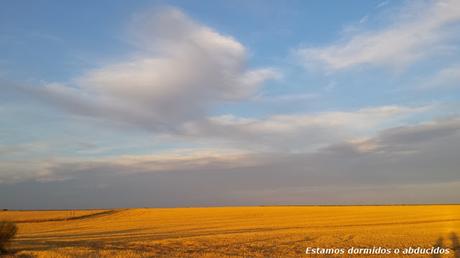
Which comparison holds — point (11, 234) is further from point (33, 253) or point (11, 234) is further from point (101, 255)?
point (101, 255)

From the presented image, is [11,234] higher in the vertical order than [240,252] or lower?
higher

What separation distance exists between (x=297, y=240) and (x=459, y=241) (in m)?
10.7

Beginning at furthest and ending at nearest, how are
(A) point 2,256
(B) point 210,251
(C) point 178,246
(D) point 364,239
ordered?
(D) point 364,239 < (C) point 178,246 < (B) point 210,251 < (A) point 2,256

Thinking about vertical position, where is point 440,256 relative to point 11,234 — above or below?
below

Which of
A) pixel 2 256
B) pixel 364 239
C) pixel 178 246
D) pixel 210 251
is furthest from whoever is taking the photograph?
pixel 364 239

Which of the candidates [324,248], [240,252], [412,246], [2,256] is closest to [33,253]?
[2,256]

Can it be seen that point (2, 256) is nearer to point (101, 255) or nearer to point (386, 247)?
point (101, 255)

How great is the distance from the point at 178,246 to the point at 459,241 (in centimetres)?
1870

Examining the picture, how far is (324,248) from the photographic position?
1085 inches

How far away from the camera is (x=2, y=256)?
2497 cm

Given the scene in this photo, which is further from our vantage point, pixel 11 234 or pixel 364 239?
pixel 364 239

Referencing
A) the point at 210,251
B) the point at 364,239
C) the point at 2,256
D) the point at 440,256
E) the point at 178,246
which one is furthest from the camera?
the point at 364,239

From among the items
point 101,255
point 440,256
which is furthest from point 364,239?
point 101,255

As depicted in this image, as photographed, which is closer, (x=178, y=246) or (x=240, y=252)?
(x=240, y=252)
